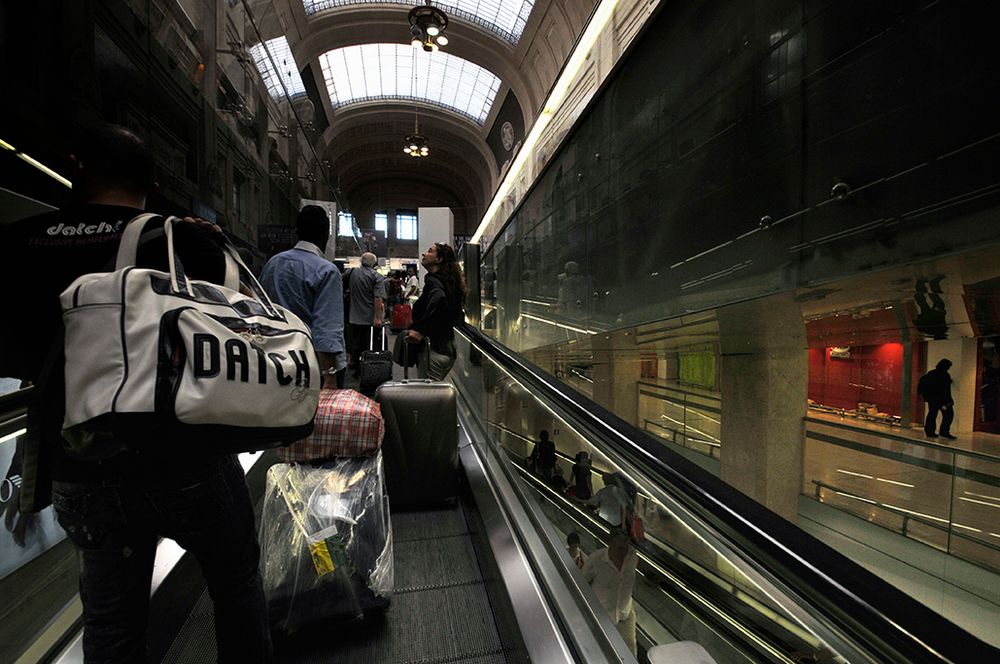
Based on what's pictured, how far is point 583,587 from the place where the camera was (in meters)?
1.27

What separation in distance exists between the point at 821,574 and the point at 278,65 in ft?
44.4

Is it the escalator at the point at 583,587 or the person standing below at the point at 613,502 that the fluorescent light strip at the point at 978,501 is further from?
the person standing below at the point at 613,502

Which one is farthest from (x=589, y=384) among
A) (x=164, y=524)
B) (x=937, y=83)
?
(x=164, y=524)

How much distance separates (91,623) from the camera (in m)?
0.91

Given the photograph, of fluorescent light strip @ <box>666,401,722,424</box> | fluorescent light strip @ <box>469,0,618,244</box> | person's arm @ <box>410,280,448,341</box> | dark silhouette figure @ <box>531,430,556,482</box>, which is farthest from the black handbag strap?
fluorescent light strip @ <box>469,0,618,244</box>

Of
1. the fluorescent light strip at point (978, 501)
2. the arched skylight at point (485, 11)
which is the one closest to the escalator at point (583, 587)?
the fluorescent light strip at point (978, 501)

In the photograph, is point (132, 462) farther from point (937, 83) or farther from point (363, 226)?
point (363, 226)

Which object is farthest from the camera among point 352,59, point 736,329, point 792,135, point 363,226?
point 363,226

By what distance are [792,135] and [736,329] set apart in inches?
57.7

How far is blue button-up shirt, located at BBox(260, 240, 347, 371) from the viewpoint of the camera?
2.47 metres

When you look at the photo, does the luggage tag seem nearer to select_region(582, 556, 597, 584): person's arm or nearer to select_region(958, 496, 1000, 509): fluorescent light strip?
select_region(582, 556, 597, 584): person's arm

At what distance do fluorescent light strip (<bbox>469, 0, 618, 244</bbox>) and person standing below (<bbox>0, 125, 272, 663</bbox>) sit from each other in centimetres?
487

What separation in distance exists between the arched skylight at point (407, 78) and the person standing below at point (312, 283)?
15.4m

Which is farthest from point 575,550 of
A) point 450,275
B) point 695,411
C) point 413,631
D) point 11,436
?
point 695,411
